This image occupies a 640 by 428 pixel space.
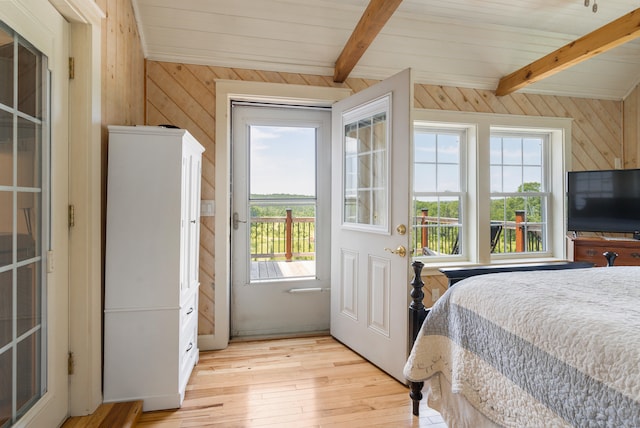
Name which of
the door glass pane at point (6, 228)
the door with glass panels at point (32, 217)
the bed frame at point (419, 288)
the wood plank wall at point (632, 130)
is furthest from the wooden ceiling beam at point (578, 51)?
the door glass pane at point (6, 228)

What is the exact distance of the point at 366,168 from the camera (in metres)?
2.71

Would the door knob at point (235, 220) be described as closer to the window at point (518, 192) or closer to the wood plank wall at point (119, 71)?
the wood plank wall at point (119, 71)

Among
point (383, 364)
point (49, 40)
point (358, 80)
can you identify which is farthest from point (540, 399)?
point (358, 80)

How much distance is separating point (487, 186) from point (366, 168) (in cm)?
147

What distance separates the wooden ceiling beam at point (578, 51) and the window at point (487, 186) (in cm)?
36

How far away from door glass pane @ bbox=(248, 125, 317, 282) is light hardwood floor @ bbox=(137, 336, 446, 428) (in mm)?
784

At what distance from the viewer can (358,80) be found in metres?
3.08

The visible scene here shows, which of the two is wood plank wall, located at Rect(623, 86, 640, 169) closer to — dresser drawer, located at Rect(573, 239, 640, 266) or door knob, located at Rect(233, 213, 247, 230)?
dresser drawer, located at Rect(573, 239, 640, 266)

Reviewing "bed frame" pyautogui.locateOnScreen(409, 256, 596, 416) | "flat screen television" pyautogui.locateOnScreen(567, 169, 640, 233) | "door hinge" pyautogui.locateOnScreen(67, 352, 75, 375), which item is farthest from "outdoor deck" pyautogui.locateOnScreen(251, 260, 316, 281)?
"flat screen television" pyautogui.locateOnScreen(567, 169, 640, 233)

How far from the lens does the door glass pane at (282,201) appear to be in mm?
3156

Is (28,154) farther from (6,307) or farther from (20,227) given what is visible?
(6,307)

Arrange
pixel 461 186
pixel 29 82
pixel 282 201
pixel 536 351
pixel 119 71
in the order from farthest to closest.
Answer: pixel 461 186 < pixel 282 201 < pixel 119 71 < pixel 29 82 < pixel 536 351

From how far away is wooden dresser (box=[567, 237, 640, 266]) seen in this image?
10.0ft

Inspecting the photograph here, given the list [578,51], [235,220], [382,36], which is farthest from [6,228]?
[578,51]
